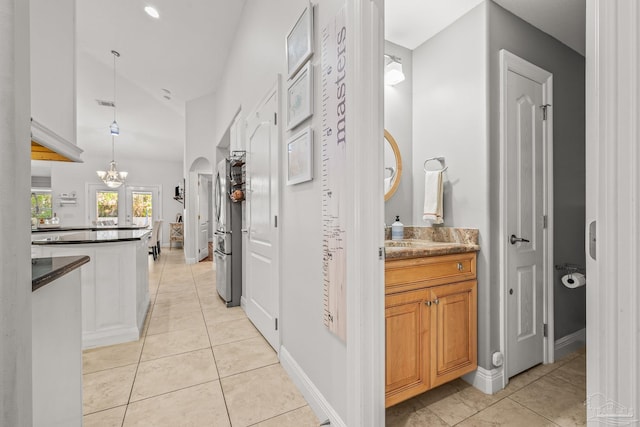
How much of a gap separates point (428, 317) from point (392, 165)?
1.28 metres

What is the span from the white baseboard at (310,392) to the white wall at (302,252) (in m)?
0.03

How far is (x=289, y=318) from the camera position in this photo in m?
1.99

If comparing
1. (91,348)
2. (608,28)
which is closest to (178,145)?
(91,348)

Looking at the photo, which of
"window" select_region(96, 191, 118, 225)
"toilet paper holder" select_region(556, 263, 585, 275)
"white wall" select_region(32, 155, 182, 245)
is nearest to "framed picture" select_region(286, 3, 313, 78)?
"toilet paper holder" select_region(556, 263, 585, 275)

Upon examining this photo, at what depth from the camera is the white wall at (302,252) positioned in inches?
57.5

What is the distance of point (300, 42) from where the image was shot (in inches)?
67.3

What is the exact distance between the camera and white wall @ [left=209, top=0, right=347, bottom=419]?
1.46m

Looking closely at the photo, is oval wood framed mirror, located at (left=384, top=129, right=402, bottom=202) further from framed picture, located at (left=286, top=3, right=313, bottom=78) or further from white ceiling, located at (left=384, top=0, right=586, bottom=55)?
framed picture, located at (left=286, top=3, right=313, bottom=78)

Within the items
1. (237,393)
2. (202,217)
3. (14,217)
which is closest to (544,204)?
(237,393)

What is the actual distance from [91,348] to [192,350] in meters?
0.86

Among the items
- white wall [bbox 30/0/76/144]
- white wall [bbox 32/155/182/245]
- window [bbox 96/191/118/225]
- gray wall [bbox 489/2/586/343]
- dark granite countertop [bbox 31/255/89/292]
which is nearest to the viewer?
dark granite countertop [bbox 31/255/89/292]

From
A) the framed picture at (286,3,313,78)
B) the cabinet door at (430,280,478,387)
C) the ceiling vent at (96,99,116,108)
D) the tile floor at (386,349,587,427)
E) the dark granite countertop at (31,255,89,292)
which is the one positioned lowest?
the tile floor at (386,349,587,427)

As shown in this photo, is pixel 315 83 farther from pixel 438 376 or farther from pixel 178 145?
pixel 178 145

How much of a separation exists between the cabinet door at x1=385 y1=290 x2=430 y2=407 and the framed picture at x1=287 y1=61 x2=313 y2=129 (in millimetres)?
1148
